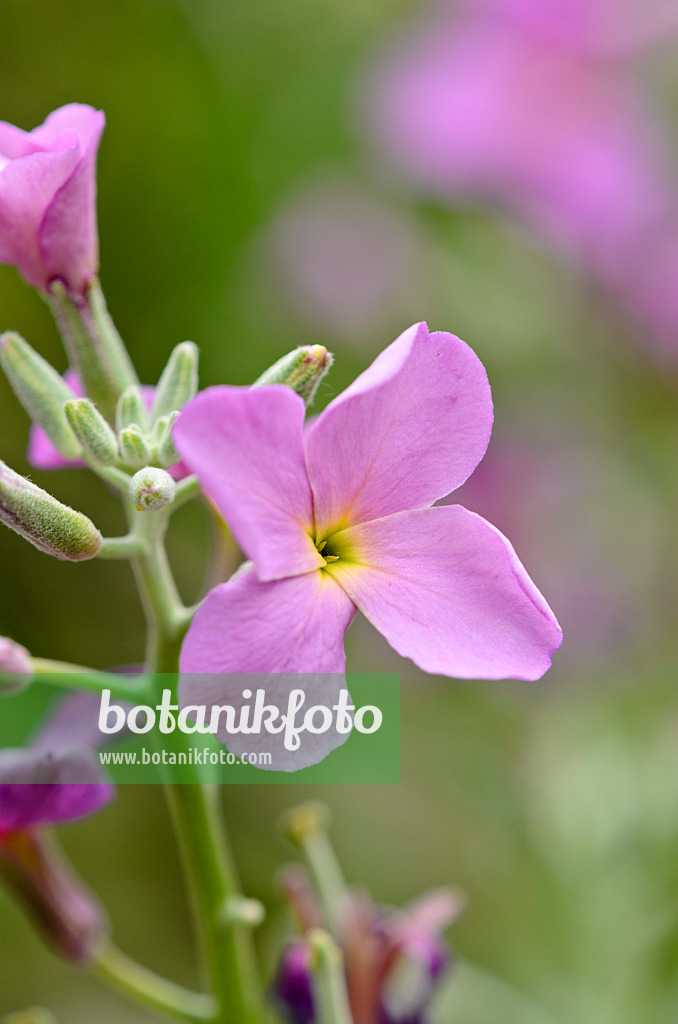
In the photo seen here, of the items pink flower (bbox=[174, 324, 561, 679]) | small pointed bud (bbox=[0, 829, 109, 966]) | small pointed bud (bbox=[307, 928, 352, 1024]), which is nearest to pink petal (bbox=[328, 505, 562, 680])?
pink flower (bbox=[174, 324, 561, 679])

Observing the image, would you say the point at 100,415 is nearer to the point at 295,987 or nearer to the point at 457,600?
the point at 457,600

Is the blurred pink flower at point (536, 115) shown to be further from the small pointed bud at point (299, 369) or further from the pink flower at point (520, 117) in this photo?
the small pointed bud at point (299, 369)

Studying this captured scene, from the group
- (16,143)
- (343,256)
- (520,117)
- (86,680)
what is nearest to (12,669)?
(86,680)

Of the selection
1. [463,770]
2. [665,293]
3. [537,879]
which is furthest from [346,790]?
[665,293]

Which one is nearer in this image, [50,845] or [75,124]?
[75,124]

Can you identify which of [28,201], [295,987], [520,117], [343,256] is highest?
[520,117]

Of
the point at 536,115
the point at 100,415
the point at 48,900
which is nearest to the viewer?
the point at 100,415
